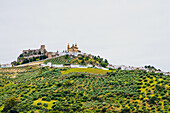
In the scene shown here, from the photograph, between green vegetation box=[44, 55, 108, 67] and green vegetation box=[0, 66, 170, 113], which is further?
green vegetation box=[44, 55, 108, 67]

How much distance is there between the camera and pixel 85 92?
2391 inches

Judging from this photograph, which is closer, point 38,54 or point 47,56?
point 47,56

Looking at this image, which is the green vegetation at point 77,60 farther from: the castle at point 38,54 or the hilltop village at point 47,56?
the castle at point 38,54

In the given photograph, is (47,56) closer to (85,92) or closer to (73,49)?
(73,49)

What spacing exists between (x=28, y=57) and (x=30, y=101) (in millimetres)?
58497

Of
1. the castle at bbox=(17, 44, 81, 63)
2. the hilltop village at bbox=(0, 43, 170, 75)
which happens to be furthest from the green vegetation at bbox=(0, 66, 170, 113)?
the castle at bbox=(17, 44, 81, 63)

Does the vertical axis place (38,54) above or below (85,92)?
above

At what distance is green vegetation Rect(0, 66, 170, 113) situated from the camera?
2055 inches

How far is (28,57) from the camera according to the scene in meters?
112

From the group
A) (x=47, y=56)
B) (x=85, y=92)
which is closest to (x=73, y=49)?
(x=47, y=56)

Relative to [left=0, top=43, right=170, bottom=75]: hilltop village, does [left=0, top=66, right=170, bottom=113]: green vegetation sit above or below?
below

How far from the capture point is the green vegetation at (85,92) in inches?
2055

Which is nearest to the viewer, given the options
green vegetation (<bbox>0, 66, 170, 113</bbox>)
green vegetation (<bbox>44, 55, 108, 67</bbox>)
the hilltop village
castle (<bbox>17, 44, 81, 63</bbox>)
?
green vegetation (<bbox>0, 66, 170, 113</bbox>)

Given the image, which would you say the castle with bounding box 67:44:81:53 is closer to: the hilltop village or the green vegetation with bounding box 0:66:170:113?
the hilltop village
